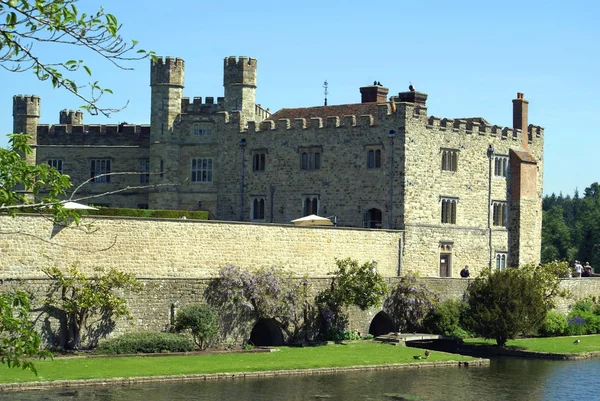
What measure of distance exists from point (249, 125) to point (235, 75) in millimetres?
3234

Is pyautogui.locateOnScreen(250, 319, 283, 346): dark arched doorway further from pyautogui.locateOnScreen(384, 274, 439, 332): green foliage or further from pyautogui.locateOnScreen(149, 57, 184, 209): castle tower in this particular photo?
pyautogui.locateOnScreen(149, 57, 184, 209): castle tower

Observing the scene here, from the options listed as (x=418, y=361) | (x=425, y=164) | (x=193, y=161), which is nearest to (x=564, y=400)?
(x=418, y=361)

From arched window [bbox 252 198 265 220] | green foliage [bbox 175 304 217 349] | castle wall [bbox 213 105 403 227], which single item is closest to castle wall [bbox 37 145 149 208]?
castle wall [bbox 213 105 403 227]

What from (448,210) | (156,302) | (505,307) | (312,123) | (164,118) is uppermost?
(164,118)

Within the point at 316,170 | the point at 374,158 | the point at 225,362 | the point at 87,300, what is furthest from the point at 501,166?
the point at 87,300

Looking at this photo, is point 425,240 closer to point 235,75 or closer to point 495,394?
point 235,75

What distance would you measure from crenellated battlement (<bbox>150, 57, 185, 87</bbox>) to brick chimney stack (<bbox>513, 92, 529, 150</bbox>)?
18.3 metres

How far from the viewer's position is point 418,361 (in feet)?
127

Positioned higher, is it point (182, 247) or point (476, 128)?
point (476, 128)

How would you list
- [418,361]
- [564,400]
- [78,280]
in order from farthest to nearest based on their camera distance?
1. [418,361]
2. [78,280]
3. [564,400]

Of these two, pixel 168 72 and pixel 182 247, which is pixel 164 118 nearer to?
pixel 168 72

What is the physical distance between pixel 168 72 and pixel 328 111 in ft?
28.6

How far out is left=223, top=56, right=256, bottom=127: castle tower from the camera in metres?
56.5

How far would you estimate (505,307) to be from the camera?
147 ft
